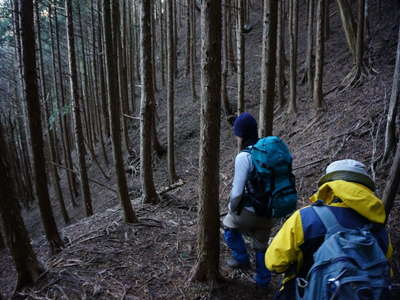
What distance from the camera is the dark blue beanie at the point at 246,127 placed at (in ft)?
10.2

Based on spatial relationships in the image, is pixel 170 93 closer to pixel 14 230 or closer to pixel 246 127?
pixel 246 127

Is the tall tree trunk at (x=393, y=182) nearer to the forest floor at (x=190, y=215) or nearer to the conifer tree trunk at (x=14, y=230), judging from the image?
the forest floor at (x=190, y=215)

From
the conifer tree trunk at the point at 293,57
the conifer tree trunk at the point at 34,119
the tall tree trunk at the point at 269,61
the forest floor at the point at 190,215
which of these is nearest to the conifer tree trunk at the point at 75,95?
the forest floor at the point at 190,215

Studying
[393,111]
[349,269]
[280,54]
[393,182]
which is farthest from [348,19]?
[349,269]

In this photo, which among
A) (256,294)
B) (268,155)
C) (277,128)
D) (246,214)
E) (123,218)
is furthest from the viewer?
(277,128)

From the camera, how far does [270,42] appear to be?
4.59m

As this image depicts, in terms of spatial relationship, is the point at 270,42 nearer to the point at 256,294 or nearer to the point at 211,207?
the point at 211,207

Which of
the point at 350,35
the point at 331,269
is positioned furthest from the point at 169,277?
the point at 350,35

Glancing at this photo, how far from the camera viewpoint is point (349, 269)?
5.44 feet

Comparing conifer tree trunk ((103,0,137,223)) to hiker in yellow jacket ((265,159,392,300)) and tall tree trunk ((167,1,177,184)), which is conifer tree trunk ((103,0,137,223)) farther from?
tall tree trunk ((167,1,177,184))

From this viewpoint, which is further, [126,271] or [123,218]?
[123,218]

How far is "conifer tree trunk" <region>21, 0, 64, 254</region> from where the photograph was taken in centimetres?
373

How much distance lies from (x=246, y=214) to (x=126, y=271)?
1.74m

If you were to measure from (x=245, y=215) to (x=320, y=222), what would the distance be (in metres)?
1.19
